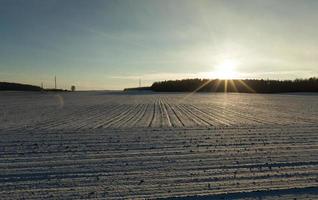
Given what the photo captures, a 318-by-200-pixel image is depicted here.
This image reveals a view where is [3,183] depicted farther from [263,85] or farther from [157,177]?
[263,85]

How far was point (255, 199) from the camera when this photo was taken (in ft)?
17.6

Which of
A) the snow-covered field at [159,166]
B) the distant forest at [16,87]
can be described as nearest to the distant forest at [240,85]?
the distant forest at [16,87]

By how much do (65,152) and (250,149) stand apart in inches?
180

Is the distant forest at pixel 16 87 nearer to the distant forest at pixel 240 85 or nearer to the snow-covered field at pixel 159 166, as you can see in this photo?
the distant forest at pixel 240 85

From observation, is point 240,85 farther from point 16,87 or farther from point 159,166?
point 159,166

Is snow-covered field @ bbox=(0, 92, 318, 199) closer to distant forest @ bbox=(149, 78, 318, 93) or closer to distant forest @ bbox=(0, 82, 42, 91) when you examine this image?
distant forest @ bbox=(149, 78, 318, 93)

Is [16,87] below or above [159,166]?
above

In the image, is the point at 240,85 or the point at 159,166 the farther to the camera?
the point at 240,85

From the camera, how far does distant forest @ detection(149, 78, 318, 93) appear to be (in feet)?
260

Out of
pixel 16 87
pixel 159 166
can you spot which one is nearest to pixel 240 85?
pixel 16 87

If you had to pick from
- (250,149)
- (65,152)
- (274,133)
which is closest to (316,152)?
(250,149)

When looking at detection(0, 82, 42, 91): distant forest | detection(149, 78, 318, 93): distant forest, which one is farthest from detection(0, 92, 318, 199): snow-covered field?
detection(0, 82, 42, 91): distant forest

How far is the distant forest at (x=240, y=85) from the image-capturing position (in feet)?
260

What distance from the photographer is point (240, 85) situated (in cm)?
9256
